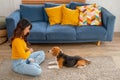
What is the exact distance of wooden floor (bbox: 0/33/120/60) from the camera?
354 cm

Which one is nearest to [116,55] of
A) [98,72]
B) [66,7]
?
[98,72]

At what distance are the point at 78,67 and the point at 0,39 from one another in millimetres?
1956

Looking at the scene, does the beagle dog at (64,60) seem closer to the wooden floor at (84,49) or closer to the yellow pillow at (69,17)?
the wooden floor at (84,49)

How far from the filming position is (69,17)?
3959 millimetres

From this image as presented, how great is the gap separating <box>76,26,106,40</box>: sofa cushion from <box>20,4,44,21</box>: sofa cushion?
99cm

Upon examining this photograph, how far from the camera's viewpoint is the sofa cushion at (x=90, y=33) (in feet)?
12.2

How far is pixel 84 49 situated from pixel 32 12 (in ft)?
4.57

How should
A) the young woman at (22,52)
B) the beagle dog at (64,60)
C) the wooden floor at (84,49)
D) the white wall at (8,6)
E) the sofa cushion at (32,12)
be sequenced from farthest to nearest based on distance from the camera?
the white wall at (8,6)
the sofa cushion at (32,12)
the wooden floor at (84,49)
the beagle dog at (64,60)
the young woman at (22,52)

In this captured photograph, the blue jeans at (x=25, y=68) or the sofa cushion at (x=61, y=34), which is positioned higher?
the sofa cushion at (x=61, y=34)

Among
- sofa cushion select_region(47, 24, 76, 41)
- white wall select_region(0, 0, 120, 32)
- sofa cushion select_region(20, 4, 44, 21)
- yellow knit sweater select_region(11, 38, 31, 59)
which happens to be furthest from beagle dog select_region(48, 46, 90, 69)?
white wall select_region(0, 0, 120, 32)

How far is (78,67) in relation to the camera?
304cm

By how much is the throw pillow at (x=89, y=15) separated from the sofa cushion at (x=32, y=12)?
0.87 m

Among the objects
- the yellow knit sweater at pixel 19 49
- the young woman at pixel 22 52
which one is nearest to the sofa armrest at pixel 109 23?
the young woman at pixel 22 52

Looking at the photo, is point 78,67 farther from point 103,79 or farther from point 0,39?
point 0,39
